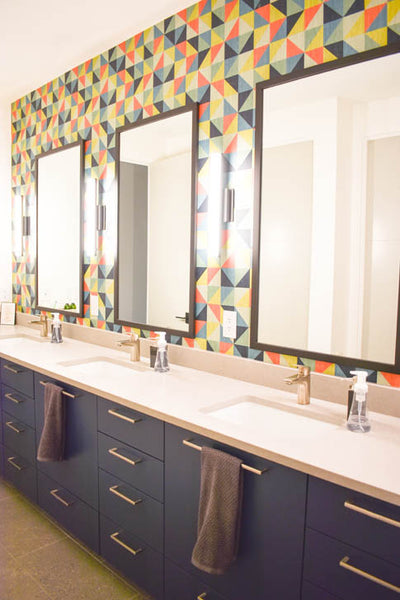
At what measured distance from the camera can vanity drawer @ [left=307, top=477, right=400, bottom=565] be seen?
111 centimetres

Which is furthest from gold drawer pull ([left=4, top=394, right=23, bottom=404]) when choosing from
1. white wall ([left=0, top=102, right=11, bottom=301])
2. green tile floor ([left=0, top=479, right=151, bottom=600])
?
white wall ([left=0, top=102, right=11, bottom=301])

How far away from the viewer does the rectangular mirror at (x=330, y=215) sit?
164cm

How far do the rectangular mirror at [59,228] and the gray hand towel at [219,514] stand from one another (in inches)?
75.5

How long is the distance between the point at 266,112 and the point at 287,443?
54.3 inches

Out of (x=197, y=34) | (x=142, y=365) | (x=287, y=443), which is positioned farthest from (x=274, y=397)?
(x=197, y=34)

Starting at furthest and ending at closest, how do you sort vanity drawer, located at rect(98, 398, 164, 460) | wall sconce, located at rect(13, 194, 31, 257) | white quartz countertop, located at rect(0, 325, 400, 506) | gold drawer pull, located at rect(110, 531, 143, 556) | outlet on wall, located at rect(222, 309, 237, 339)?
wall sconce, located at rect(13, 194, 31, 257) → outlet on wall, located at rect(222, 309, 237, 339) → gold drawer pull, located at rect(110, 531, 143, 556) → vanity drawer, located at rect(98, 398, 164, 460) → white quartz countertop, located at rect(0, 325, 400, 506)

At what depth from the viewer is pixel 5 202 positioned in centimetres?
393

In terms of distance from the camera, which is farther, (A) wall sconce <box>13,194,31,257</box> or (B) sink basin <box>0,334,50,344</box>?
(A) wall sconce <box>13,194,31,257</box>

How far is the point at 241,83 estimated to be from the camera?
6.84 feet

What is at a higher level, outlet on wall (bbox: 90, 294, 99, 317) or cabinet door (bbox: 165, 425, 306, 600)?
outlet on wall (bbox: 90, 294, 99, 317)

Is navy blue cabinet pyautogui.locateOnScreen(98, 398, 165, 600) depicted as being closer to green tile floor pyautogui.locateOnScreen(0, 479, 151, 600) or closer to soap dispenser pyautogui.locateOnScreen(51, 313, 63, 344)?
green tile floor pyautogui.locateOnScreen(0, 479, 151, 600)

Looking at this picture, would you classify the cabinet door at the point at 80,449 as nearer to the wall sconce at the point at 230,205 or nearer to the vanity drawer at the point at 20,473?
the vanity drawer at the point at 20,473

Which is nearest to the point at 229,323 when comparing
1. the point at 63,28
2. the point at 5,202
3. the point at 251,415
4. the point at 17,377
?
the point at 251,415

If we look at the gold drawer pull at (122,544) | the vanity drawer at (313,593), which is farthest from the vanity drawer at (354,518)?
the gold drawer pull at (122,544)
